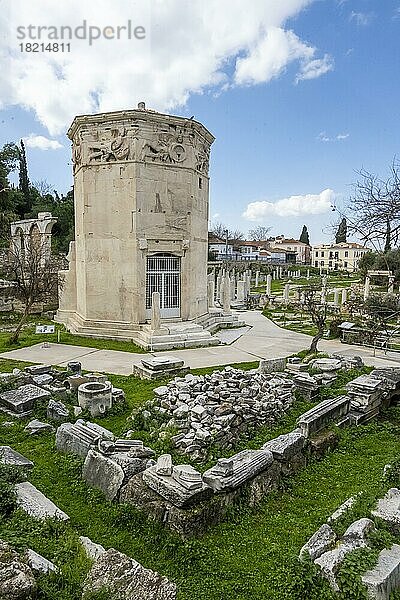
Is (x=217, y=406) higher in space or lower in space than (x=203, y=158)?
lower

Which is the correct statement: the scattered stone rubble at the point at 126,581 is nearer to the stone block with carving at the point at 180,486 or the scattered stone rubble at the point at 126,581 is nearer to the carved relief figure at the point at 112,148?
the stone block with carving at the point at 180,486

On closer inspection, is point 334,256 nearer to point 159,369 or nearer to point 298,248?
point 298,248

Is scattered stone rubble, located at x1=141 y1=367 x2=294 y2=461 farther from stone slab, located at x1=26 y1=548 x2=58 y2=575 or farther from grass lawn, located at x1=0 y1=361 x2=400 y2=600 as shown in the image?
stone slab, located at x1=26 y1=548 x2=58 y2=575

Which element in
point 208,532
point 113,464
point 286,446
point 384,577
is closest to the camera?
point 384,577

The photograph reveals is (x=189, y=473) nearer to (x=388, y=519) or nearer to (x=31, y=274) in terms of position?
(x=388, y=519)

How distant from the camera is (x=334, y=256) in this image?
86500mm

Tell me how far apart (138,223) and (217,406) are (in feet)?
31.4

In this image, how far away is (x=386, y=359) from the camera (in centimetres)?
1382

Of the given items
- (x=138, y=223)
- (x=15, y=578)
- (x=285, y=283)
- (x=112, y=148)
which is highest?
(x=112, y=148)

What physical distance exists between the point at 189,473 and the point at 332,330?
44.4 ft

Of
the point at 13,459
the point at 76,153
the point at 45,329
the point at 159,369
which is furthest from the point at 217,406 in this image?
the point at 76,153

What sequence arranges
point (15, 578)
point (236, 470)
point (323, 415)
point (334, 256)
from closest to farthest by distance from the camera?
1. point (15, 578)
2. point (236, 470)
3. point (323, 415)
4. point (334, 256)

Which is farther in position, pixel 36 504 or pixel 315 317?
pixel 315 317

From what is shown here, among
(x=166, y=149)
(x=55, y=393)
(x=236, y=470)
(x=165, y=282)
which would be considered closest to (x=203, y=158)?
(x=166, y=149)
